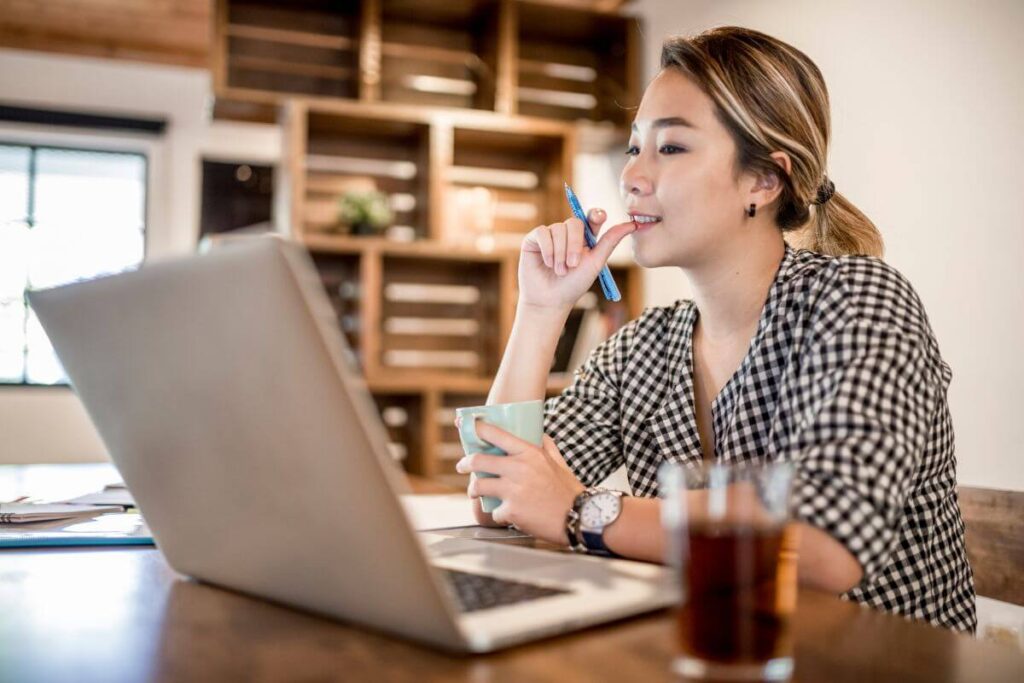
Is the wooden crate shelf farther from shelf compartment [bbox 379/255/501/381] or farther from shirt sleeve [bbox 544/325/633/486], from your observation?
shirt sleeve [bbox 544/325/633/486]

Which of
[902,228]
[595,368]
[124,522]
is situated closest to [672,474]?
[124,522]

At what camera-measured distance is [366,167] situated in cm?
343

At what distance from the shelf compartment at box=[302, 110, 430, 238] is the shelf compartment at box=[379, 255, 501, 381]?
18cm

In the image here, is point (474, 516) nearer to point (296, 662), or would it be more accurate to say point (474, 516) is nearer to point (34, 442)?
point (296, 662)

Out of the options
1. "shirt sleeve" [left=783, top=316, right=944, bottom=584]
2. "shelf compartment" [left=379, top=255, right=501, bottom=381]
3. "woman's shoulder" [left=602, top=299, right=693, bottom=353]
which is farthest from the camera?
"shelf compartment" [left=379, top=255, right=501, bottom=381]

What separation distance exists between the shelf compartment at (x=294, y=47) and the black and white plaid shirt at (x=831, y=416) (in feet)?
7.41

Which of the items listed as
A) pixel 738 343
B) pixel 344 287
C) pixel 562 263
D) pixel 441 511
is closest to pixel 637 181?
pixel 562 263

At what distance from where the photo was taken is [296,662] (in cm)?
53

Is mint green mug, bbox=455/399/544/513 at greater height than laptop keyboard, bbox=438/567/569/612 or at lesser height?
greater

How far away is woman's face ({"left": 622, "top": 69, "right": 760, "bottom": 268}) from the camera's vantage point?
1.32 meters

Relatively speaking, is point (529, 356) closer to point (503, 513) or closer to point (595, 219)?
point (595, 219)

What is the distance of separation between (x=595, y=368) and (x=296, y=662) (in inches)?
39.3

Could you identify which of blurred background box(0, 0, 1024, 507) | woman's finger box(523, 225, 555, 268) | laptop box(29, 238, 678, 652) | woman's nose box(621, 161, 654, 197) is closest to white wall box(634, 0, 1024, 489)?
blurred background box(0, 0, 1024, 507)

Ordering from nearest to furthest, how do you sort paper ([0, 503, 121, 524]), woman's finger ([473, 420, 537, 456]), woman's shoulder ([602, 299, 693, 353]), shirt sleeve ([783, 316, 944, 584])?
shirt sleeve ([783, 316, 944, 584])
woman's finger ([473, 420, 537, 456])
paper ([0, 503, 121, 524])
woman's shoulder ([602, 299, 693, 353])
